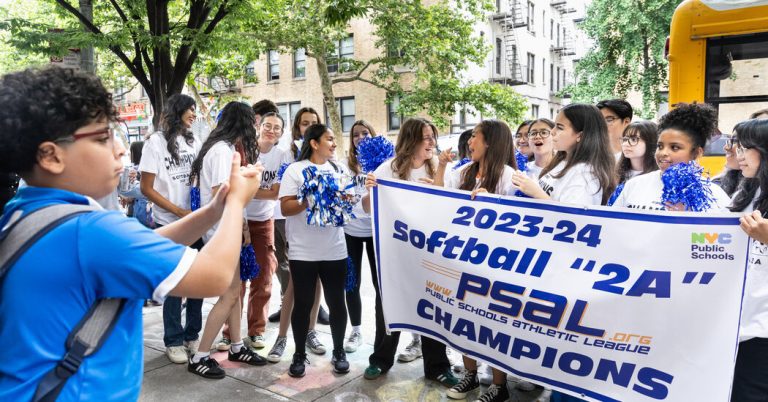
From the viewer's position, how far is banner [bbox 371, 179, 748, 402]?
262cm

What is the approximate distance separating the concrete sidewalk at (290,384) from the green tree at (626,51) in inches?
733

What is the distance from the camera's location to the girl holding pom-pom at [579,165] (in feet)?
10.6

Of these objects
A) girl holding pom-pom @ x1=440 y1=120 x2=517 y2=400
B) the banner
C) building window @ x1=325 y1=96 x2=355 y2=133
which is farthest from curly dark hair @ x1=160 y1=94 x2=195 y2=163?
building window @ x1=325 y1=96 x2=355 y2=133

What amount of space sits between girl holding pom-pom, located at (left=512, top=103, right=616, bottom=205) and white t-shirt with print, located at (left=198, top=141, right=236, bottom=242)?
7.19 feet

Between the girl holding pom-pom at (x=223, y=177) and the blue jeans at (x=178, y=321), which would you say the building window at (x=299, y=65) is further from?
the blue jeans at (x=178, y=321)

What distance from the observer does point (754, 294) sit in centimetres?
254

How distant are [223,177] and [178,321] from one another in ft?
4.62

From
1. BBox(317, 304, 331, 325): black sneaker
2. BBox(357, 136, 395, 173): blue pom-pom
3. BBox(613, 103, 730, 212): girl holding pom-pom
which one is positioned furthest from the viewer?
BBox(317, 304, 331, 325): black sneaker

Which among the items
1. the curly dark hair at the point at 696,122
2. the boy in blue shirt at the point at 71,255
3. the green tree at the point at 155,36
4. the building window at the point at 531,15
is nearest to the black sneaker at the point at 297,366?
the boy in blue shirt at the point at 71,255

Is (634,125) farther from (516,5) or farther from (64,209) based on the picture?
(516,5)

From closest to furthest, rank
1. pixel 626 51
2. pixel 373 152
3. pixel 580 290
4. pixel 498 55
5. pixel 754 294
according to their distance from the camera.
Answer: pixel 754 294 → pixel 580 290 → pixel 373 152 → pixel 626 51 → pixel 498 55

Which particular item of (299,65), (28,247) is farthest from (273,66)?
(28,247)

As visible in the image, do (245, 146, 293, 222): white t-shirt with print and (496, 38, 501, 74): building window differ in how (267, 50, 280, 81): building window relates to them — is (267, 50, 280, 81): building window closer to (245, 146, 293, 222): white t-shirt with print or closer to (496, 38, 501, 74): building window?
(496, 38, 501, 74): building window

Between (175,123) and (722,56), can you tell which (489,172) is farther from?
(722,56)
